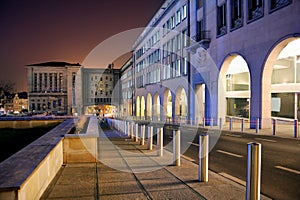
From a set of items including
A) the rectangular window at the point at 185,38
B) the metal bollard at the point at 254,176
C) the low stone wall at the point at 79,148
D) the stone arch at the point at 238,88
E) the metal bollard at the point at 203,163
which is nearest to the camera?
the metal bollard at the point at 254,176

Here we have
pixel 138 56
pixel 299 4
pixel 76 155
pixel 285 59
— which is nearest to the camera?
pixel 76 155

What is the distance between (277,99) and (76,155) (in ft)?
82.4

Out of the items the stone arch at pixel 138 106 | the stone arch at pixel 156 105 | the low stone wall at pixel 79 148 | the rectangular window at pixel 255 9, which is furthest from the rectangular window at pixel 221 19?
the stone arch at pixel 138 106

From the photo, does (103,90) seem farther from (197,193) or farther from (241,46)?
(197,193)

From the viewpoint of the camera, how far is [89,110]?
96438 mm

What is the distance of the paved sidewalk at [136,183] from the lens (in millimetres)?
4898

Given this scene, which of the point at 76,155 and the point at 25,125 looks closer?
the point at 76,155

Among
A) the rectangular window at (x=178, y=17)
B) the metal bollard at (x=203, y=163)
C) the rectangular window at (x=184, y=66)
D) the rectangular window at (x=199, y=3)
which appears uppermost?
the rectangular window at (x=178, y=17)

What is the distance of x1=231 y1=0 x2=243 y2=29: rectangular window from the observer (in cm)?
2356

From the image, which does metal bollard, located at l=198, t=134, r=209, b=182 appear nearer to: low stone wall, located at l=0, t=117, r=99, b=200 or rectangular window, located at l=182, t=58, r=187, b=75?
low stone wall, located at l=0, t=117, r=99, b=200

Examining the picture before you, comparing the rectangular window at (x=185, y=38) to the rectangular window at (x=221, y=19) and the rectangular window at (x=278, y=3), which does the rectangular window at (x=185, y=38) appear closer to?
the rectangular window at (x=221, y=19)

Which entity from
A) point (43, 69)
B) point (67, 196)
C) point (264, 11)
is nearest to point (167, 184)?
point (67, 196)

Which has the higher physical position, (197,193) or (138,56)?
(138,56)

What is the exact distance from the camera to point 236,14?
970 inches
